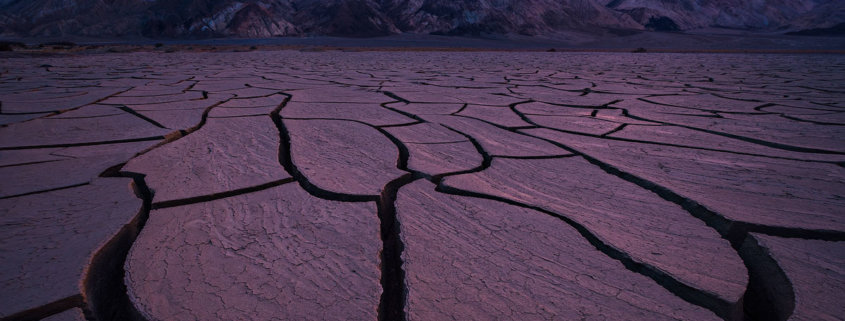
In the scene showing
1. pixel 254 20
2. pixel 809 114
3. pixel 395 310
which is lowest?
pixel 395 310

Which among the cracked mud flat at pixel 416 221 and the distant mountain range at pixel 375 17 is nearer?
the cracked mud flat at pixel 416 221

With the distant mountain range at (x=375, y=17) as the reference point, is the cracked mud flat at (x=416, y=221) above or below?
below

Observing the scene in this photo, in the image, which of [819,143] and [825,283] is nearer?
[825,283]

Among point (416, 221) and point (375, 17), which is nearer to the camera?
point (416, 221)

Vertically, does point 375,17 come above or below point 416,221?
above

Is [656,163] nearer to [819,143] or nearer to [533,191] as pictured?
[533,191]

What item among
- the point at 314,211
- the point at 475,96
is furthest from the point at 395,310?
the point at 475,96
